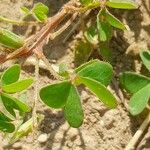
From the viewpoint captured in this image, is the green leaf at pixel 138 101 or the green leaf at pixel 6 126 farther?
the green leaf at pixel 138 101

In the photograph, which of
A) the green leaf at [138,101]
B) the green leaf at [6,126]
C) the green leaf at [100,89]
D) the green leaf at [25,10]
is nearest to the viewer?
the green leaf at [100,89]

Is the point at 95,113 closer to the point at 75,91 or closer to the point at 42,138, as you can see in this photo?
the point at 42,138

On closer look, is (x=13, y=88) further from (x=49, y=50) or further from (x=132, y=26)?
(x=132, y=26)

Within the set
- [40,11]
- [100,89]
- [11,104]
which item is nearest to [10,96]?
[11,104]

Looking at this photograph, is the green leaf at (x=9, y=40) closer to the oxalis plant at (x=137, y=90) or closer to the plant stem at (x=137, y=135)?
the oxalis plant at (x=137, y=90)

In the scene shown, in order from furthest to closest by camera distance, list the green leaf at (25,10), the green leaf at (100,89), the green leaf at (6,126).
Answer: the green leaf at (25,10)
the green leaf at (6,126)
the green leaf at (100,89)

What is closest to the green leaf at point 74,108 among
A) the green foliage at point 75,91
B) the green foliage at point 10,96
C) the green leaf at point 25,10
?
the green foliage at point 75,91

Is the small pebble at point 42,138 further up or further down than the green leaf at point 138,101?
further down
